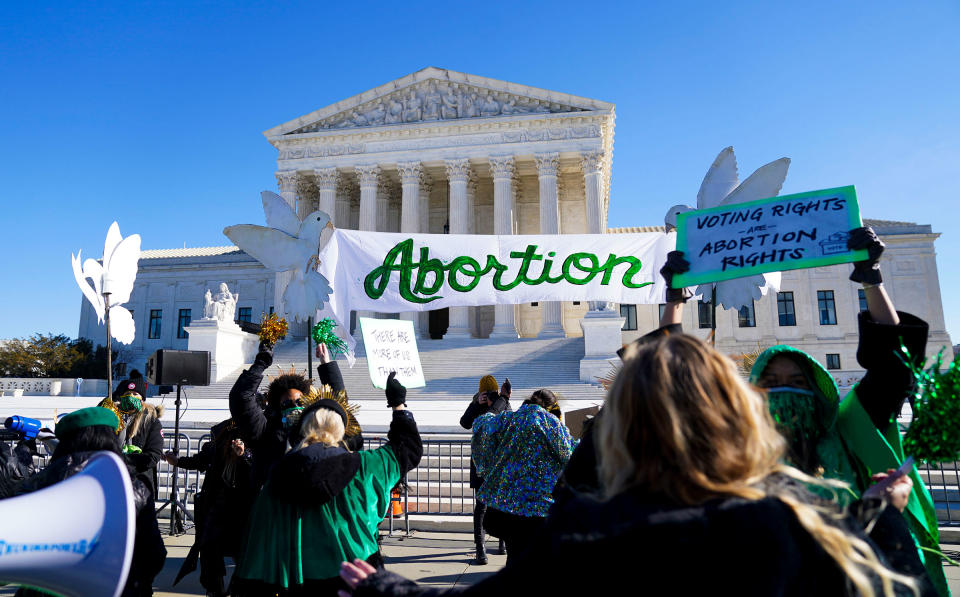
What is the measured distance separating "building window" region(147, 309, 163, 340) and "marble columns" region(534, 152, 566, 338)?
31.3m

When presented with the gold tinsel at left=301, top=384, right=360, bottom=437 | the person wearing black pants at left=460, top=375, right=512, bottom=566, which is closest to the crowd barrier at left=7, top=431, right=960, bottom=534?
the person wearing black pants at left=460, top=375, right=512, bottom=566

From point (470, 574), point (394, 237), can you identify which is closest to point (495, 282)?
point (394, 237)

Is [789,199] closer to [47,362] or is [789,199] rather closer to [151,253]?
[47,362]

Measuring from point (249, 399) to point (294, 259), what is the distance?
2719mm

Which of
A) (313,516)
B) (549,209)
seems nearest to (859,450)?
(313,516)

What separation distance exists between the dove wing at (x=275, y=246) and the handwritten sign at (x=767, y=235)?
4320 millimetres

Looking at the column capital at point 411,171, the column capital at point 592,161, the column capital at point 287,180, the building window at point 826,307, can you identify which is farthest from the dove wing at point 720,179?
the building window at point 826,307

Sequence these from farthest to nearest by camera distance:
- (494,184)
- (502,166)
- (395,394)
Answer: (494,184) → (502,166) → (395,394)

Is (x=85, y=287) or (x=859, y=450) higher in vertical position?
(x=85, y=287)

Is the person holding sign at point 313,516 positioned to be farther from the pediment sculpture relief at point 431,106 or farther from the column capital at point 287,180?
the column capital at point 287,180

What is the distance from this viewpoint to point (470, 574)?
6.16 meters

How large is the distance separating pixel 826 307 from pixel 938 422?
43.7 metres

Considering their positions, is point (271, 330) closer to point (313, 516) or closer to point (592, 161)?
point (313, 516)

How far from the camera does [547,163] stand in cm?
3478
